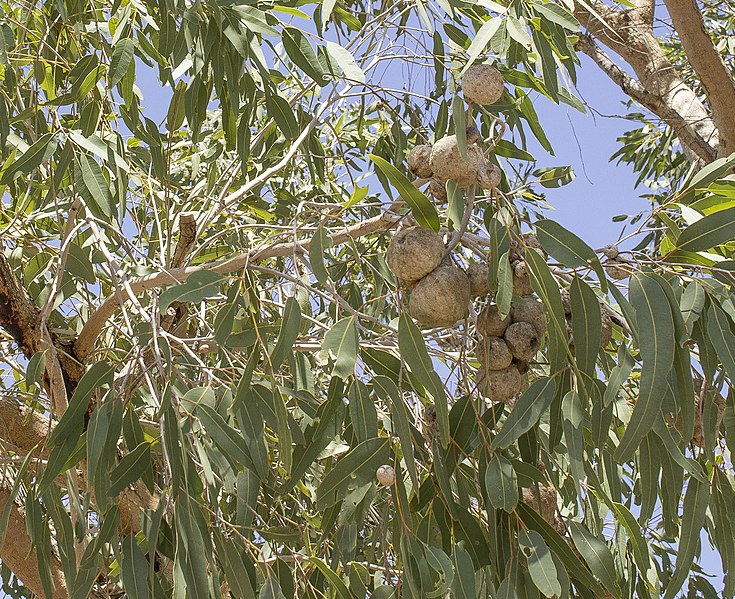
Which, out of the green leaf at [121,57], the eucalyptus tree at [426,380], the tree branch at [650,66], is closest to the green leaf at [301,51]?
the eucalyptus tree at [426,380]

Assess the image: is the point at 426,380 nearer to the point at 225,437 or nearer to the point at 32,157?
the point at 225,437

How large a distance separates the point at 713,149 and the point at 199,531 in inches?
86.3

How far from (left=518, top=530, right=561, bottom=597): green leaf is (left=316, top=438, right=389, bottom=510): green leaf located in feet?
0.70

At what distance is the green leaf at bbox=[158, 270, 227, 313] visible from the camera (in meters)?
1.30

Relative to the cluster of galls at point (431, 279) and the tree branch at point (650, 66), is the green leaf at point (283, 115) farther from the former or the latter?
the tree branch at point (650, 66)

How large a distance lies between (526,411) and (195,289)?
1.57 feet

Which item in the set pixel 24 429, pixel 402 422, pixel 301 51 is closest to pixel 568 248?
pixel 402 422

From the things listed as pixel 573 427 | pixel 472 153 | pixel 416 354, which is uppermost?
pixel 472 153

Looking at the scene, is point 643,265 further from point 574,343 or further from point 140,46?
point 140,46

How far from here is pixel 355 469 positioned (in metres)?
1.27

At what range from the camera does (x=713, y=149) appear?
2.90m

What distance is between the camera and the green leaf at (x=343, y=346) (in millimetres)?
1205

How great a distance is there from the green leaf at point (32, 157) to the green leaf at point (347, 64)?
1.74ft

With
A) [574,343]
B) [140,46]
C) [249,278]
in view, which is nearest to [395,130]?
[140,46]
